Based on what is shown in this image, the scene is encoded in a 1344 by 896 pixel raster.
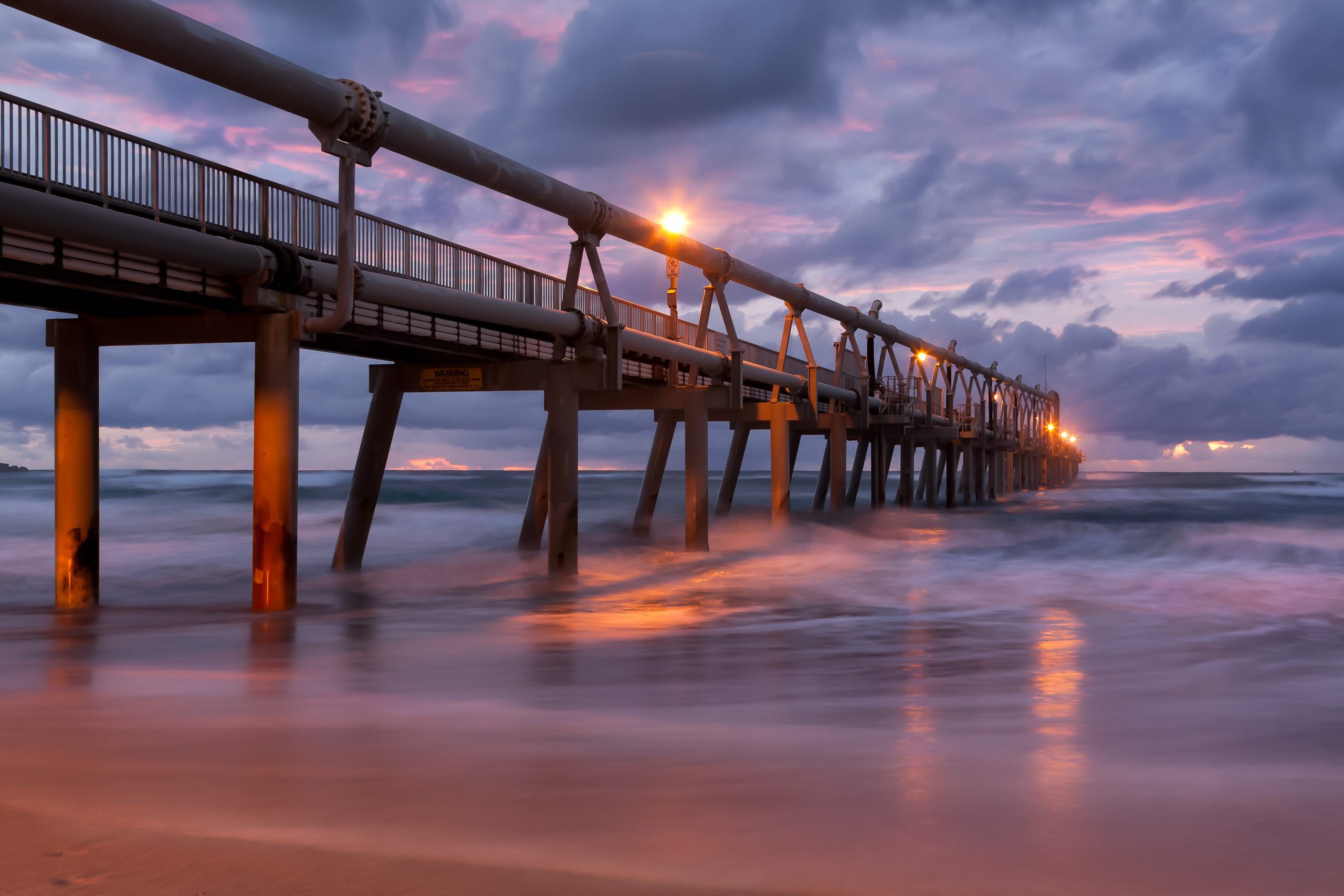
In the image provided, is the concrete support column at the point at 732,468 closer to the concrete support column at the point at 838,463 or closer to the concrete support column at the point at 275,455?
the concrete support column at the point at 838,463

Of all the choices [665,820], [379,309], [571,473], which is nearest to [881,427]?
[571,473]

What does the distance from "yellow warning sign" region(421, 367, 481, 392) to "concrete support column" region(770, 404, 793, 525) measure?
11.1 meters

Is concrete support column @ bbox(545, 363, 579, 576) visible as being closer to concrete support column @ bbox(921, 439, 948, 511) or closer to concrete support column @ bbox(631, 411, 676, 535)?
concrete support column @ bbox(631, 411, 676, 535)

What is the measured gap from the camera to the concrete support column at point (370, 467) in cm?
2131

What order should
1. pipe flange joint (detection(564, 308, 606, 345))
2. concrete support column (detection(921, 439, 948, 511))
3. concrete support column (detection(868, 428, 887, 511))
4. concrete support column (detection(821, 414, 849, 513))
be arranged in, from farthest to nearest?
concrete support column (detection(921, 439, 948, 511)) → concrete support column (detection(868, 428, 887, 511)) → concrete support column (detection(821, 414, 849, 513)) → pipe flange joint (detection(564, 308, 606, 345))

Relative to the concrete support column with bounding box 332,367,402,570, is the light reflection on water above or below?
below

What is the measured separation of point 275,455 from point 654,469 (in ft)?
71.5

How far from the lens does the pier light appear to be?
74.7ft

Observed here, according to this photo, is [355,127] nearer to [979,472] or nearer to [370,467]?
[370,467]

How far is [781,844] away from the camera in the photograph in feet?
15.1

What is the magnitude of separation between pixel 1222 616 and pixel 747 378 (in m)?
15.0

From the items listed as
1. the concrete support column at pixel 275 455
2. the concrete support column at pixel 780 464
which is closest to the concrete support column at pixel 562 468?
the concrete support column at pixel 275 455

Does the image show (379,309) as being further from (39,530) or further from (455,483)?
(455,483)

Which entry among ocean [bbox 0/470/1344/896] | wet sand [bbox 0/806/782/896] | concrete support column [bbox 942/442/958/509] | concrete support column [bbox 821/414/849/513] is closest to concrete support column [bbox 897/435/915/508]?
concrete support column [bbox 942/442/958/509]
